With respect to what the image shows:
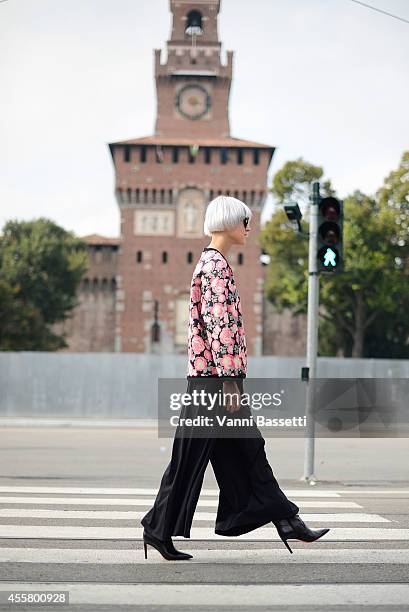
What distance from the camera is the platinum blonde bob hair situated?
4.90 meters

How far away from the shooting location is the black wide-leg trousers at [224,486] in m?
4.58

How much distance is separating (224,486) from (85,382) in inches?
796

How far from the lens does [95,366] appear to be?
2462 centimetres

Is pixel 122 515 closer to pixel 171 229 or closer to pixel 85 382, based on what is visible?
pixel 85 382

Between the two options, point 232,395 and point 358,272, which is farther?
point 358,272

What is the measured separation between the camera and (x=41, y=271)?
194ft

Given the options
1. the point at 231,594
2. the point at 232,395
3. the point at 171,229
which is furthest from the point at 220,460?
the point at 171,229

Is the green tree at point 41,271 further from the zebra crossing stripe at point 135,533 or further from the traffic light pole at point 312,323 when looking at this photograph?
the zebra crossing stripe at point 135,533

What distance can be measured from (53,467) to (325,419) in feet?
31.5

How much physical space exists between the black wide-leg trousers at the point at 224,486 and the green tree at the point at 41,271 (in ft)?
166

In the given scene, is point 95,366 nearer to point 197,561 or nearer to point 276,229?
point 197,561

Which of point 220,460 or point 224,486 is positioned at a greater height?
point 220,460

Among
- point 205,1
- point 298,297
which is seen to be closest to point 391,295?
point 298,297

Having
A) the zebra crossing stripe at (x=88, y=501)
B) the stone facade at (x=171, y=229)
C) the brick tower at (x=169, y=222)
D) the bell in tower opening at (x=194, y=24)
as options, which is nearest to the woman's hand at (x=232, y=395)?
the zebra crossing stripe at (x=88, y=501)
